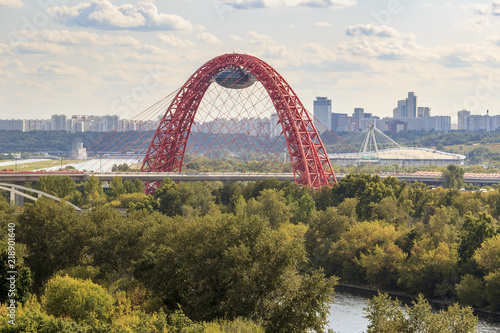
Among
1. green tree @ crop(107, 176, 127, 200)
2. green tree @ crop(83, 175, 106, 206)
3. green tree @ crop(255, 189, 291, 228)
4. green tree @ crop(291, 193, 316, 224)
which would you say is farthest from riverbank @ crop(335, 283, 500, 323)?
green tree @ crop(107, 176, 127, 200)

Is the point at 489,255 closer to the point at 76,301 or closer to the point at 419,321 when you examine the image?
the point at 419,321

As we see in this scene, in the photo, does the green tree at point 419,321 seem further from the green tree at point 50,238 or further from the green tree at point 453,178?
the green tree at point 453,178

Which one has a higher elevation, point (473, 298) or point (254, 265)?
point (254, 265)

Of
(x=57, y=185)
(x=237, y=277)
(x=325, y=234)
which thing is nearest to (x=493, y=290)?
(x=325, y=234)

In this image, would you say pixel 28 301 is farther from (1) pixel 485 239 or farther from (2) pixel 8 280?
(1) pixel 485 239

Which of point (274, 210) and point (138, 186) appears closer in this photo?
point (274, 210)

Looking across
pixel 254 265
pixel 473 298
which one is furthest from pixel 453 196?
pixel 254 265
